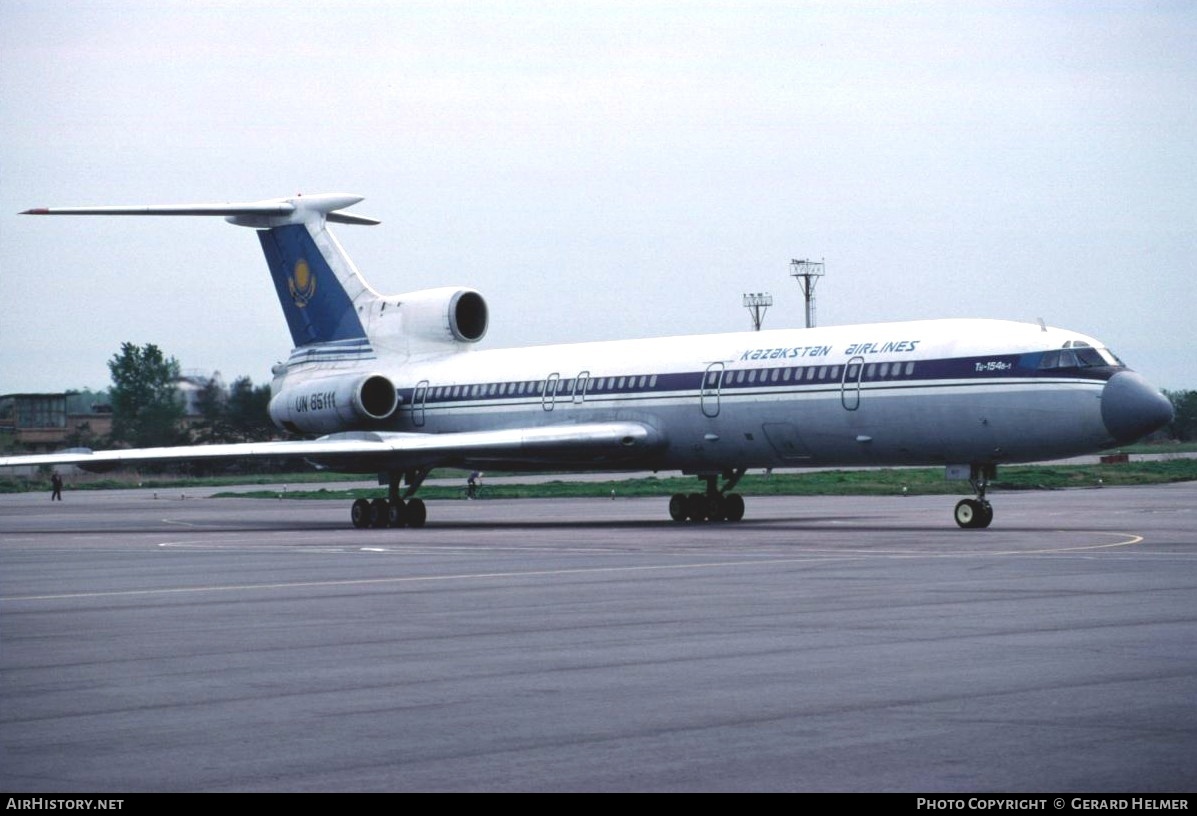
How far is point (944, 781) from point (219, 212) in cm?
3606

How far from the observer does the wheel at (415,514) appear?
37.2 m

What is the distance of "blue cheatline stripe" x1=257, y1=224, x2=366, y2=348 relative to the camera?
4288 centimetres

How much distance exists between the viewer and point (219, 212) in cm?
4119

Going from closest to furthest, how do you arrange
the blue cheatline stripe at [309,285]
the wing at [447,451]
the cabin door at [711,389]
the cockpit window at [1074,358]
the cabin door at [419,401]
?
the cockpit window at [1074,358]
the cabin door at [711,389]
the wing at [447,451]
the cabin door at [419,401]
the blue cheatline stripe at [309,285]

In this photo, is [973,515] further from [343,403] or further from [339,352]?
[339,352]

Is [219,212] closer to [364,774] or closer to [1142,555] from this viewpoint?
[1142,555]

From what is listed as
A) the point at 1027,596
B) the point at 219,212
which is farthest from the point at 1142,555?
the point at 219,212

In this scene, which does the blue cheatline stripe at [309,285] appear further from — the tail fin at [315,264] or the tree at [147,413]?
the tree at [147,413]

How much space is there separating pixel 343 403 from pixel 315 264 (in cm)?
428

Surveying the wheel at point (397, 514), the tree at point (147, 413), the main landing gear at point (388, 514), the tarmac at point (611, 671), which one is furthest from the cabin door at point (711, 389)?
the tree at point (147, 413)

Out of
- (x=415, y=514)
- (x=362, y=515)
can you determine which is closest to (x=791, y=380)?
(x=415, y=514)

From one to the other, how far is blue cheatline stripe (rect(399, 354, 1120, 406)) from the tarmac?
5.61 metres

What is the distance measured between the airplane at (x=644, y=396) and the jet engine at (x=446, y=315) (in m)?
0.05

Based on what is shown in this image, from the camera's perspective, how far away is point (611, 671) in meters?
11.1
